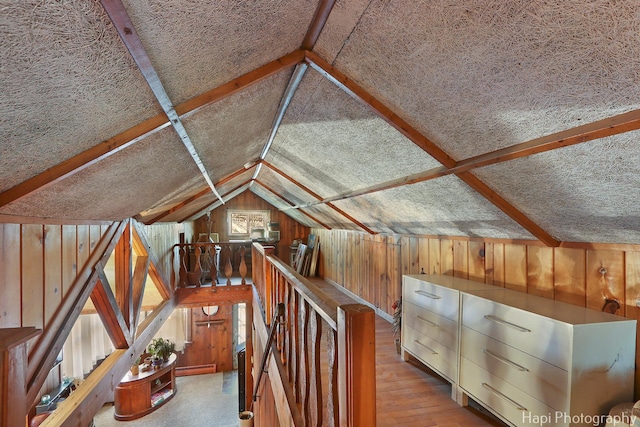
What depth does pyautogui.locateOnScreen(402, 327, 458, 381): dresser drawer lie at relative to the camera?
2.37 metres

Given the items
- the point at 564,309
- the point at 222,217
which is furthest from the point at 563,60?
the point at 222,217

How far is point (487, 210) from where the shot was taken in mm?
2201

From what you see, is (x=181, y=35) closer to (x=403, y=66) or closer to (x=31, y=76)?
(x=31, y=76)

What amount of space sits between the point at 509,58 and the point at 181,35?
1092 mm

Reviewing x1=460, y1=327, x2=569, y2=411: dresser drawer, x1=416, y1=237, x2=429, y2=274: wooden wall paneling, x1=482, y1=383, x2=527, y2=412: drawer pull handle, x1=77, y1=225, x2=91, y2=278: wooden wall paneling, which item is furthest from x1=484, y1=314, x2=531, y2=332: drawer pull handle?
x1=77, y1=225, x2=91, y2=278: wooden wall paneling

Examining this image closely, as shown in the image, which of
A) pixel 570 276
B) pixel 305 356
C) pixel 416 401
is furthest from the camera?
pixel 416 401

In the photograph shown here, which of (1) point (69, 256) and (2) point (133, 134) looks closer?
(2) point (133, 134)

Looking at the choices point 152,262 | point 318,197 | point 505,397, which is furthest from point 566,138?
point 152,262

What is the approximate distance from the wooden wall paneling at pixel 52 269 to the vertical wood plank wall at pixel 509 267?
3.14 meters

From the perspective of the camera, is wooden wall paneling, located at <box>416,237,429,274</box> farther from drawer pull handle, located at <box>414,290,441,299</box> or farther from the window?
the window

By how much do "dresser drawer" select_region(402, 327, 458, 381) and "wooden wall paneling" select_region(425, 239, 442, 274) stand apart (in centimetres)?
76

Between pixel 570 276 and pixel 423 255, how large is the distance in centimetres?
163

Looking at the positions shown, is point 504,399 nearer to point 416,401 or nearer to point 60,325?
point 416,401

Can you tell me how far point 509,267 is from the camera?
8.09 feet
